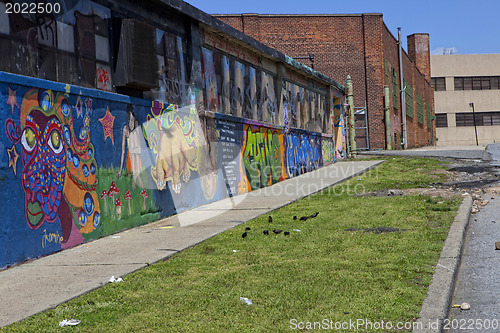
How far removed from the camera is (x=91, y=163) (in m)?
7.21

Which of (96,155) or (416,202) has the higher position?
(96,155)

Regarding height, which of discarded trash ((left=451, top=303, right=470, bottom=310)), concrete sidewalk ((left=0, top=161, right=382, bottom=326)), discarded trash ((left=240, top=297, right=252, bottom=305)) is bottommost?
discarded trash ((left=451, top=303, right=470, bottom=310))

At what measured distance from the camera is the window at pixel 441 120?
6341 cm

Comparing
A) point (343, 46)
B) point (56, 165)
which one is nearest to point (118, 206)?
point (56, 165)

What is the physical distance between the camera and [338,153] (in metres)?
24.1

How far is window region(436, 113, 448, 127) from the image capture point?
63.4 metres

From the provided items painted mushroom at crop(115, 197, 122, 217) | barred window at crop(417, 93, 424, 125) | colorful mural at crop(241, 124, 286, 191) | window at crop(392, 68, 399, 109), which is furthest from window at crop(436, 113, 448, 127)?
painted mushroom at crop(115, 197, 122, 217)

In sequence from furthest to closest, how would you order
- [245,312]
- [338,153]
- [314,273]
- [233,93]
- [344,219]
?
[338,153], [233,93], [344,219], [314,273], [245,312]

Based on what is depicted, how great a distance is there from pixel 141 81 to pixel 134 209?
205 centimetres

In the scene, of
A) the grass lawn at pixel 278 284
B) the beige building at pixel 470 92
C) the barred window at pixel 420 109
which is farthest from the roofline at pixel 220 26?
the beige building at pixel 470 92

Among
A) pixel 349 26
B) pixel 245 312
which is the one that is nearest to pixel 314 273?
pixel 245 312

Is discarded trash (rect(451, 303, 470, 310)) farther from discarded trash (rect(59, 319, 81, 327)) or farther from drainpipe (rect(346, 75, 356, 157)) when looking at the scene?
A: drainpipe (rect(346, 75, 356, 157))

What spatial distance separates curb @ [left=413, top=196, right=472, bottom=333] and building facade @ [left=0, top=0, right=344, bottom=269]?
4409 mm

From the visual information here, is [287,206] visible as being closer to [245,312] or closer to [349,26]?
[245,312]
